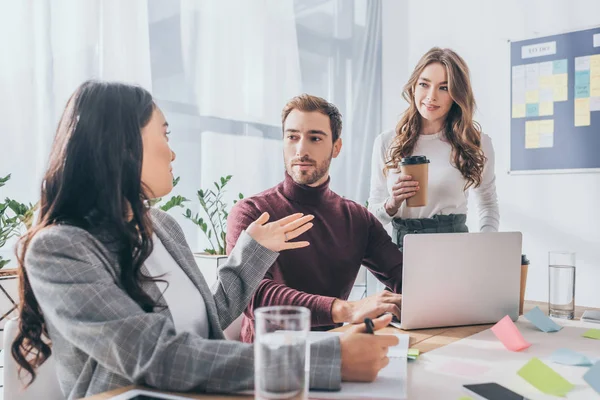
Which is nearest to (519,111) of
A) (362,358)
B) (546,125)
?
(546,125)

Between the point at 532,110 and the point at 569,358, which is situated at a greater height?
the point at 532,110

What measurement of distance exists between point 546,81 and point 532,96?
11cm

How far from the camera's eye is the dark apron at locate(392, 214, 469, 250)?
1.78 m

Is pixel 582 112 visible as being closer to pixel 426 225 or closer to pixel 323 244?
pixel 426 225

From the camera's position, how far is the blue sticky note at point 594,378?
0.79m

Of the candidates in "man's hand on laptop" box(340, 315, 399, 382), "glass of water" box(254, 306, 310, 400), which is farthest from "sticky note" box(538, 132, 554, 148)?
"glass of water" box(254, 306, 310, 400)

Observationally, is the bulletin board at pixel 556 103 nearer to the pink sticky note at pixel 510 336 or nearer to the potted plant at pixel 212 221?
the potted plant at pixel 212 221

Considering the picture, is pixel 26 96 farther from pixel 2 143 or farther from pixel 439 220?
pixel 439 220

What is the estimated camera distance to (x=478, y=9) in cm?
325

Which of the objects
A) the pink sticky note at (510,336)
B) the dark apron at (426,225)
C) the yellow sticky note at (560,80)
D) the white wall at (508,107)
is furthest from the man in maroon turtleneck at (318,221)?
the yellow sticky note at (560,80)

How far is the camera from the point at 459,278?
1202 millimetres

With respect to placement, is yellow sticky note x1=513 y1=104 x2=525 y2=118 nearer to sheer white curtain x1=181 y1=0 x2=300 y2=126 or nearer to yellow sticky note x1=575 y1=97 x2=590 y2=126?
yellow sticky note x1=575 y1=97 x2=590 y2=126

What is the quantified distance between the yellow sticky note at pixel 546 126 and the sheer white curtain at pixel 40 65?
229cm

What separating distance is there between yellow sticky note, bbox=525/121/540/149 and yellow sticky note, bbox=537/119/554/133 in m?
0.01
